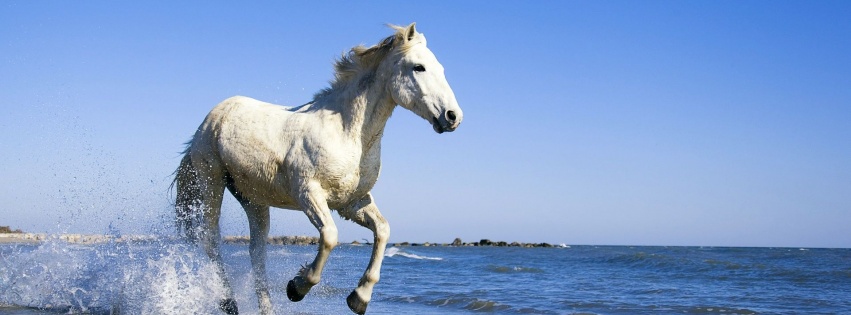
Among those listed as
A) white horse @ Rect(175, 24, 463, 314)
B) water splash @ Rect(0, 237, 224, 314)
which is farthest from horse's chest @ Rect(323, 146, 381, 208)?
water splash @ Rect(0, 237, 224, 314)

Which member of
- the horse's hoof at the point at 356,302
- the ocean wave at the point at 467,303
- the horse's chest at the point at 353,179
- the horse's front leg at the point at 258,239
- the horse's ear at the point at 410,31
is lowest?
the ocean wave at the point at 467,303

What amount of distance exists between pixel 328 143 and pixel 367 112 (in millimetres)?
376

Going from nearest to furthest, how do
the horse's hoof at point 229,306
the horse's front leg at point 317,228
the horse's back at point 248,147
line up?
the horse's front leg at point 317,228
the horse's back at point 248,147
the horse's hoof at point 229,306

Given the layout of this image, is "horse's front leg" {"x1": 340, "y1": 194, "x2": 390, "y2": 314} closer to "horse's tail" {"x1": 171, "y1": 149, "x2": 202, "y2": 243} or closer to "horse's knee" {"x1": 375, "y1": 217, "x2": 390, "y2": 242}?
"horse's knee" {"x1": 375, "y1": 217, "x2": 390, "y2": 242}

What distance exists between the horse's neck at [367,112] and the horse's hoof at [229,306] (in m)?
1.77

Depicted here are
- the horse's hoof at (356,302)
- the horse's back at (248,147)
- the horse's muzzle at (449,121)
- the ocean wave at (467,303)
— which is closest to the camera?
the horse's muzzle at (449,121)

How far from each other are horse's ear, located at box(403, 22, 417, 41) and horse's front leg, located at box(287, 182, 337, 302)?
1176 millimetres

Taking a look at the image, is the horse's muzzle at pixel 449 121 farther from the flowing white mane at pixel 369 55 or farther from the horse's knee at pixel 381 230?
the horse's knee at pixel 381 230

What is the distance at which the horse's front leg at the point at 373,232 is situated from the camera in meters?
5.57

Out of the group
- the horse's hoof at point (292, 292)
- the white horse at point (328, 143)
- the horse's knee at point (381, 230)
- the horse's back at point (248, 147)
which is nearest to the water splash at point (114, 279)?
the white horse at point (328, 143)

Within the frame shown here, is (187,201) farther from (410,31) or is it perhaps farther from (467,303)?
(467,303)

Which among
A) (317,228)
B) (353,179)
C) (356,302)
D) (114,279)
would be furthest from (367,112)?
(114,279)

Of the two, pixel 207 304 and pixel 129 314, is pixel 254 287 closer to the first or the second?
pixel 207 304

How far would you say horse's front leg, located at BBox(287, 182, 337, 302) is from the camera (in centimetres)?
523
